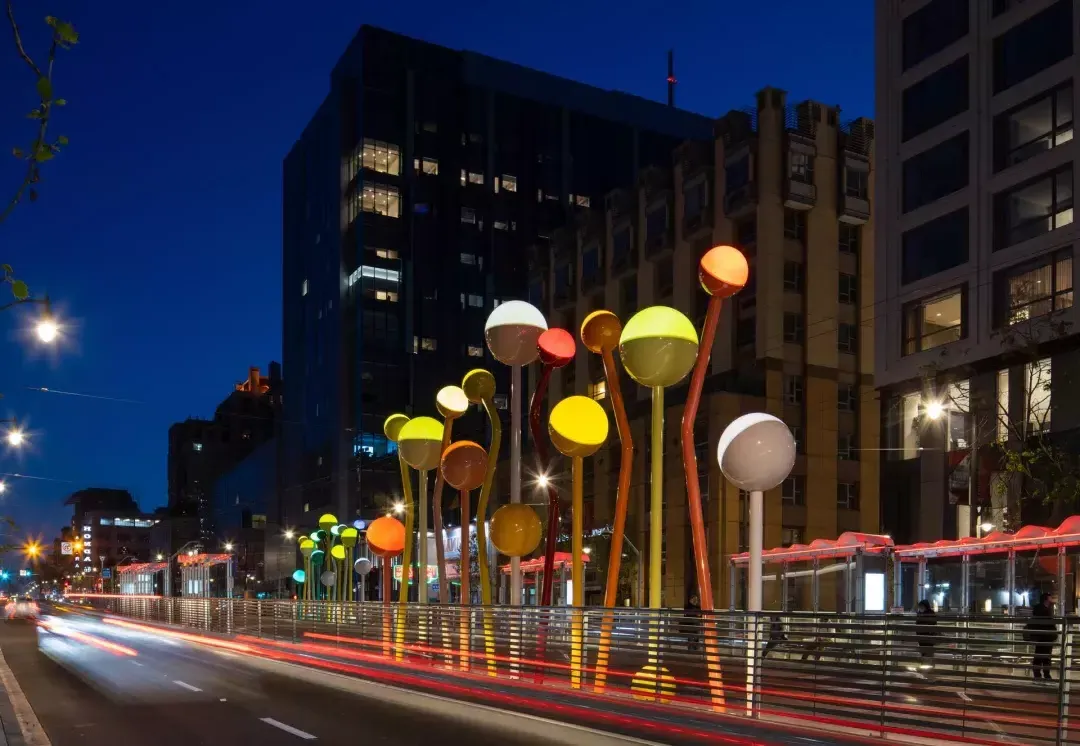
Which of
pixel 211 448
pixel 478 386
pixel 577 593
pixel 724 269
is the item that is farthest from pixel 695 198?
pixel 211 448

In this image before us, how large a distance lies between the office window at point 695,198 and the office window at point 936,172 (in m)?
18.0

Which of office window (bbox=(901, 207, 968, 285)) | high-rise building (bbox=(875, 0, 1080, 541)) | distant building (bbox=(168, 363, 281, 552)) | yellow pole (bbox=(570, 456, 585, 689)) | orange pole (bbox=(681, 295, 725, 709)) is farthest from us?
distant building (bbox=(168, 363, 281, 552))

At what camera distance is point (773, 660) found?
42.3ft

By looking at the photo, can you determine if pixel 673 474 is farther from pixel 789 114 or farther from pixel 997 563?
pixel 997 563

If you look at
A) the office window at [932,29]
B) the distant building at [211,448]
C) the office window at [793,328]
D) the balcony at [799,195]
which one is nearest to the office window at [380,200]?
the balcony at [799,195]

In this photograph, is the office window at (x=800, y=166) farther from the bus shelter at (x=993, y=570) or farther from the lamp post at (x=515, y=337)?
the lamp post at (x=515, y=337)

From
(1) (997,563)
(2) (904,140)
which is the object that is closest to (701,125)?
(2) (904,140)

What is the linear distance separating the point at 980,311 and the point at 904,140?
7.48 m

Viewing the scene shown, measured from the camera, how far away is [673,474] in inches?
2085

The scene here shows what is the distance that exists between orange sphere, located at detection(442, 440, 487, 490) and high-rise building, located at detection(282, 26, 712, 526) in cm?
6345

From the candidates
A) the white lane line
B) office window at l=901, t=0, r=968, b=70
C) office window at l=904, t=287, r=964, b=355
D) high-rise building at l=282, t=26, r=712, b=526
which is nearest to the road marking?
the white lane line

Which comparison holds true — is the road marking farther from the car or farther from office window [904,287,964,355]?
the car

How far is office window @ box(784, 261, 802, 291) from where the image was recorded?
177 ft

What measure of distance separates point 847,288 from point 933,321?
19.1 meters
